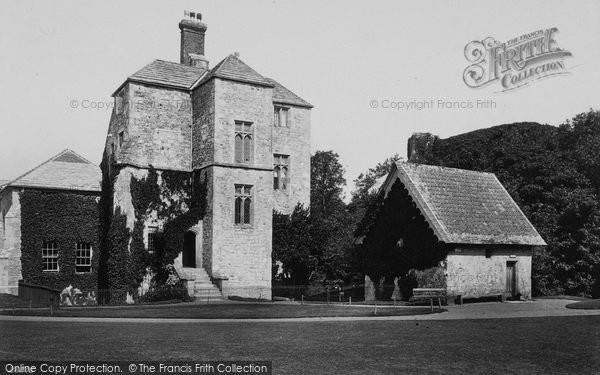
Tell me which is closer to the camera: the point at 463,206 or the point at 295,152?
the point at 463,206

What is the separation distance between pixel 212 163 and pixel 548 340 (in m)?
22.0

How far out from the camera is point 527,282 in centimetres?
3152

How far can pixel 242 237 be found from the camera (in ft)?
110

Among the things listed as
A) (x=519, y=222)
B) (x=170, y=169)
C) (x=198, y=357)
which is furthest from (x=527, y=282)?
(x=198, y=357)

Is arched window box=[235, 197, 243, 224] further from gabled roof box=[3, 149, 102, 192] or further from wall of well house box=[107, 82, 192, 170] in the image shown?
gabled roof box=[3, 149, 102, 192]

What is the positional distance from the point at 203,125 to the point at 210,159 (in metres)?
2.17

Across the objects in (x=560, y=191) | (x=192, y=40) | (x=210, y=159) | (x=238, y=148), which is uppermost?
(x=192, y=40)

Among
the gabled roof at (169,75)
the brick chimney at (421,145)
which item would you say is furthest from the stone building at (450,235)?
the brick chimney at (421,145)

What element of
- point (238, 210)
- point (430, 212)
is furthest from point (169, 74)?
point (430, 212)

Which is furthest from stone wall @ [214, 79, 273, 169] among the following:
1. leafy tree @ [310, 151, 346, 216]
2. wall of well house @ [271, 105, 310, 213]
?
leafy tree @ [310, 151, 346, 216]

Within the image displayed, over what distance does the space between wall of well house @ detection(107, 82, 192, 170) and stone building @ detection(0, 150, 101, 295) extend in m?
3.71

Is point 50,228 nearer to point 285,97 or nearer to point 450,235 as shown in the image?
point 285,97

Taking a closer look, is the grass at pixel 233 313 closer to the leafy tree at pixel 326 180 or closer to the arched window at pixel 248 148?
the arched window at pixel 248 148

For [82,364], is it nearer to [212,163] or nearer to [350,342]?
[350,342]
